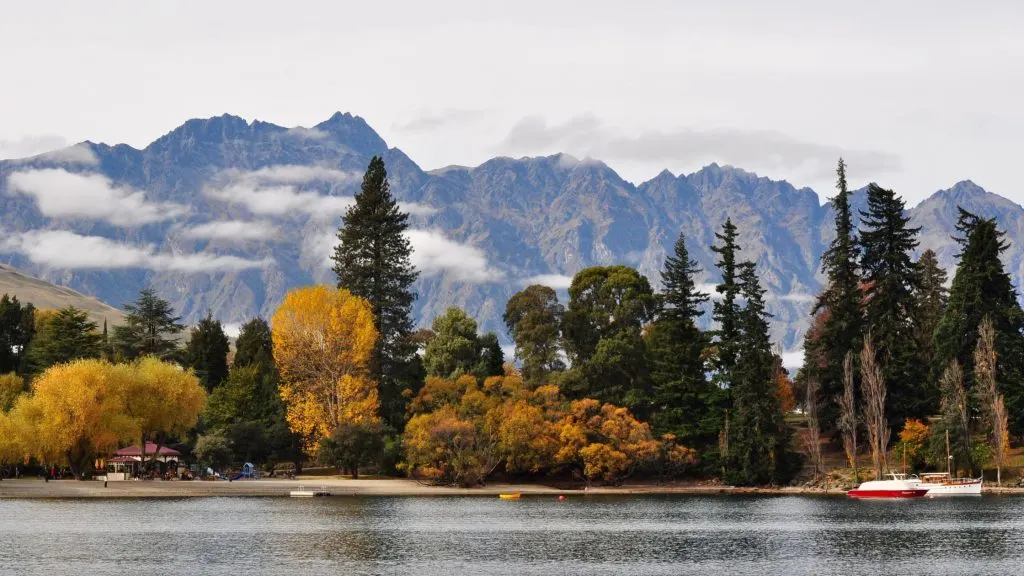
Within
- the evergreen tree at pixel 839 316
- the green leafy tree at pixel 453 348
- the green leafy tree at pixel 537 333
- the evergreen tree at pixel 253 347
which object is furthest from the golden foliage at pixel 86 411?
the evergreen tree at pixel 839 316

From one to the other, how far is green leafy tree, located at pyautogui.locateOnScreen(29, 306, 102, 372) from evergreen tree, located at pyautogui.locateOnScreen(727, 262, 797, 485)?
226 feet

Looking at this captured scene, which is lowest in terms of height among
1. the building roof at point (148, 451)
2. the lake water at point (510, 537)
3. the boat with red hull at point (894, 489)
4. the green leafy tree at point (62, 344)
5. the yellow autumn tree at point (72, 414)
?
the lake water at point (510, 537)

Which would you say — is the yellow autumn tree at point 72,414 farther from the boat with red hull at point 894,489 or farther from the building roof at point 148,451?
the boat with red hull at point 894,489

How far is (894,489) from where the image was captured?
346 feet

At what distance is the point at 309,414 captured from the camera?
382 ft

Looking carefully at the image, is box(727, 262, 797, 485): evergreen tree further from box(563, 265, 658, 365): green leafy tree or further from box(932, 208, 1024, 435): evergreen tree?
box(932, 208, 1024, 435): evergreen tree

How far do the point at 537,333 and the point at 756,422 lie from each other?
22.7 m

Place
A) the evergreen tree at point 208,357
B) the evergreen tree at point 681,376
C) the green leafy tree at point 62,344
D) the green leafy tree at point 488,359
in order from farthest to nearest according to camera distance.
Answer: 1. the evergreen tree at point 208,357
2. the green leafy tree at point 62,344
3. the green leafy tree at point 488,359
4. the evergreen tree at point 681,376

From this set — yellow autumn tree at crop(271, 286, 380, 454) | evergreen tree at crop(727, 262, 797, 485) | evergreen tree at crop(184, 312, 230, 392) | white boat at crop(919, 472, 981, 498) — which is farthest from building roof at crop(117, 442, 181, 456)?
white boat at crop(919, 472, 981, 498)

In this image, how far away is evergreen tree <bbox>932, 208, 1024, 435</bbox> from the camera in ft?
359

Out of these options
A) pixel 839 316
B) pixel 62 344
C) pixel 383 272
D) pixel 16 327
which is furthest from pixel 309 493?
pixel 16 327

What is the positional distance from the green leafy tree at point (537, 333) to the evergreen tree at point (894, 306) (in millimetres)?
29731

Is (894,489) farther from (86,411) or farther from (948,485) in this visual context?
(86,411)

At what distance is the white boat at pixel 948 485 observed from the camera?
101500mm
